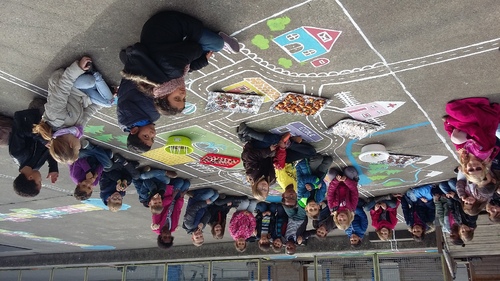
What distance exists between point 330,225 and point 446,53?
3184mm

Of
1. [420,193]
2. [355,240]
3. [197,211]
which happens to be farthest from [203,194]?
[420,193]

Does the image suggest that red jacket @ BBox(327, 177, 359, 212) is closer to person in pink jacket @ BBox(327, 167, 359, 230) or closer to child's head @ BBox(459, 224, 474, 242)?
person in pink jacket @ BBox(327, 167, 359, 230)

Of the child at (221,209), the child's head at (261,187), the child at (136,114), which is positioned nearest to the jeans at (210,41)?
the child at (136,114)

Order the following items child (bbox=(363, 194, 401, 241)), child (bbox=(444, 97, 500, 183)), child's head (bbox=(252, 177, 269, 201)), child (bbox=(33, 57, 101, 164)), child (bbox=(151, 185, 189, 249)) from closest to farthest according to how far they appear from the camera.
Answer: child (bbox=(33, 57, 101, 164)), child (bbox=(444, 97, 500, 183)), child's head (bbox=(252, 177, 269, 201)), child (bbox=(151, 185, 189, 249)), child (bbox=(363, 194, 401, 241))

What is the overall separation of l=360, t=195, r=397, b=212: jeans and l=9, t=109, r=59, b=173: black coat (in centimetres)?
394

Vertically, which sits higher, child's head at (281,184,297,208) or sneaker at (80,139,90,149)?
sneaker at (80,139,90,149)

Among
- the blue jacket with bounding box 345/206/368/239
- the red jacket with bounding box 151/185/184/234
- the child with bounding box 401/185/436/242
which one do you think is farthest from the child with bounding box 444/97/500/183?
the red jacket with bounding box 151/185/184/234

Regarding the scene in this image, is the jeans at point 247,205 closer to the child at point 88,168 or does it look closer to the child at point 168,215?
the child at point 168,215

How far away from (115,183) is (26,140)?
1188 millimetres

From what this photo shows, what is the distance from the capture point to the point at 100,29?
2.44m

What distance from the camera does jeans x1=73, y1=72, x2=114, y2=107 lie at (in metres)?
2.78

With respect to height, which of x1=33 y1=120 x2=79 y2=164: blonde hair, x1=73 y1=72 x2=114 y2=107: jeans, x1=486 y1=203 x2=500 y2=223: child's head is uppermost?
x1=73 y1=72 x2=114 y2=107: jeans

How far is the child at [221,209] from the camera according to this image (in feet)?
18.2

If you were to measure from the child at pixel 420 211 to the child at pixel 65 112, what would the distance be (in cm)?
381
